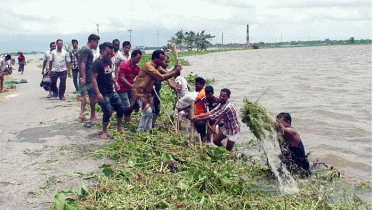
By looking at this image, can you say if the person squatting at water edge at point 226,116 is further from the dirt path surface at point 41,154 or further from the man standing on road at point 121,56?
the man standing on road at point 121,56

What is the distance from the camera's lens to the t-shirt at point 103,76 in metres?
7.25

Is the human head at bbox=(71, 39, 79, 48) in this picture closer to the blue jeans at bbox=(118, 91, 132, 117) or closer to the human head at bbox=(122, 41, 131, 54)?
the human head at bbox=(122, 41, 131, 54)

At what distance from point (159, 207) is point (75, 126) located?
487cm

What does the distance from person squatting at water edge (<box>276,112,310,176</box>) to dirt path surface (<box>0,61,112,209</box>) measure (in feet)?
9.37

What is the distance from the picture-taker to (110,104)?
753 centimetres

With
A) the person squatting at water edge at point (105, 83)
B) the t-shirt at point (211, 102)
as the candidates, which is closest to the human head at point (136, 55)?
the person squatting at water edge at point (105, 83)

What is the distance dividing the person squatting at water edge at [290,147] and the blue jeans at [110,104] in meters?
3.20

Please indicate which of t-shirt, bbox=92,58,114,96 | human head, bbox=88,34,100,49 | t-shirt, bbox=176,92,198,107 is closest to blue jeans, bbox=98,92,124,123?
t-shirt, bbox=92,58,114,96

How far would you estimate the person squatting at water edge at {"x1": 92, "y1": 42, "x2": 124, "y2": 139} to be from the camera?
23.6 feet

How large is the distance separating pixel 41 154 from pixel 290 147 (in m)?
4.22

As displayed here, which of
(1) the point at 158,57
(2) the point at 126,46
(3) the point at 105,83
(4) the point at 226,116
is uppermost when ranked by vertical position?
(2) the point at 126,46

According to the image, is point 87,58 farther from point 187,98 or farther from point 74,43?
point 74,43

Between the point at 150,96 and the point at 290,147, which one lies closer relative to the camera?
the point at 290,147

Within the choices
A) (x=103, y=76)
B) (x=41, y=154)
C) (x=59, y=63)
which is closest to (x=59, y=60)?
(x=59, y=63)
